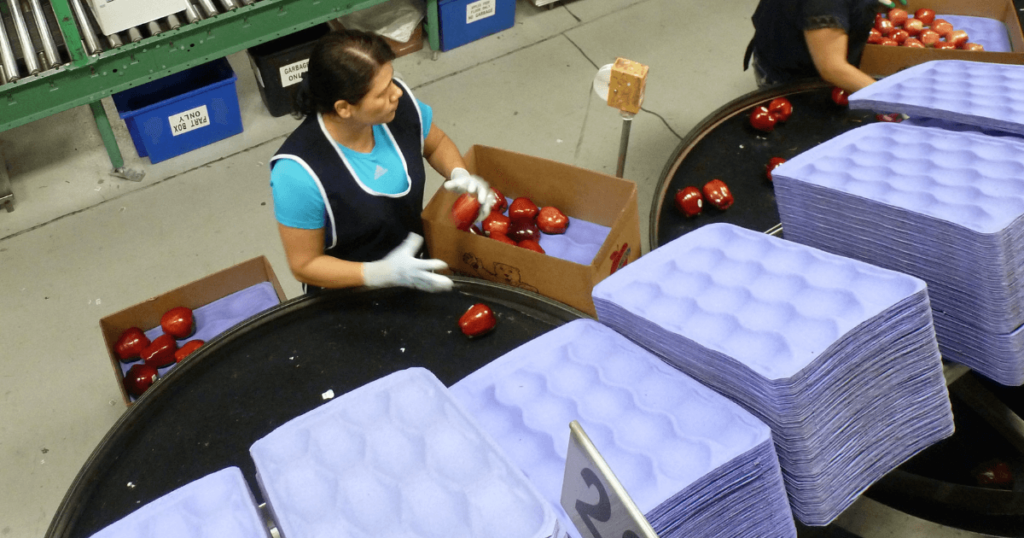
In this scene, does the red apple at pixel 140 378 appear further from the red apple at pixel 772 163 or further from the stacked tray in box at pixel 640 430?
the red apple at pixel 772 163

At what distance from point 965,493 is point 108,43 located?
12.5 ft

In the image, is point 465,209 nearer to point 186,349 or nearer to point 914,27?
point 186,349

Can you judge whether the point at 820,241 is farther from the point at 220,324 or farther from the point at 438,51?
the point at 438,51

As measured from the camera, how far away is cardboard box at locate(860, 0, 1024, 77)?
2.86 meters

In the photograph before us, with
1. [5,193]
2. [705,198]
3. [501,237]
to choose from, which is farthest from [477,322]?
[5,193]

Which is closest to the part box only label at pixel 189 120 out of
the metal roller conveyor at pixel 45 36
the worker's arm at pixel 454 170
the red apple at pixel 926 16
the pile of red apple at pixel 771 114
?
the metal roller conveyor at pixel 45 36

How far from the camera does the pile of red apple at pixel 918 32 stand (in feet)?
11.2

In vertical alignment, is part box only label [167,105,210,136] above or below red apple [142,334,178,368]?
above

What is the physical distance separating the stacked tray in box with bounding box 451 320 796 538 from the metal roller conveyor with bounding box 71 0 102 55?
291 cm

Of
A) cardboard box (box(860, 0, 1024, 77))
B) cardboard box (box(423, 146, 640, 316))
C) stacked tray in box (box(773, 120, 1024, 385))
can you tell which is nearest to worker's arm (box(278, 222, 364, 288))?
cardboard box (box(423, 146, 640, 316))

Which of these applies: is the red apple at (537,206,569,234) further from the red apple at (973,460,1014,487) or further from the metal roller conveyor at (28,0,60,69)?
the metal roller conveyor at (28,0,60,69)

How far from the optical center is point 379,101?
1.95 meters

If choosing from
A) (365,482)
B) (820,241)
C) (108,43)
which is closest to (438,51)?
(108,43)

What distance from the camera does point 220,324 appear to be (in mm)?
2658
